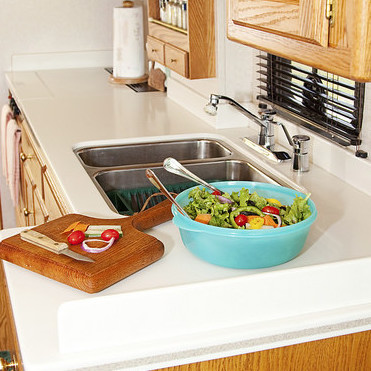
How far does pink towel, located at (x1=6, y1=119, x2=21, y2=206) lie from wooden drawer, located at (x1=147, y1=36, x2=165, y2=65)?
744 millimetres

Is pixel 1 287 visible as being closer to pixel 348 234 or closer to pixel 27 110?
pixel 27 110

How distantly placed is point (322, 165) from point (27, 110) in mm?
1407

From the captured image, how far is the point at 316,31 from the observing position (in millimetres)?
1146

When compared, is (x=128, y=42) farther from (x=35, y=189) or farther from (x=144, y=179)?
(x=144, y=179)

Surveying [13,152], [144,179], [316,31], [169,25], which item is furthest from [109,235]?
[13,152]

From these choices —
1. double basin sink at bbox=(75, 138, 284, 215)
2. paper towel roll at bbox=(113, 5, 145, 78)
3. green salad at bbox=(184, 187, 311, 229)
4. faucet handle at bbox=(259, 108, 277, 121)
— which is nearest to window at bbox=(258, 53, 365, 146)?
faucet handle at bbox=(259, 108, 277, 121)

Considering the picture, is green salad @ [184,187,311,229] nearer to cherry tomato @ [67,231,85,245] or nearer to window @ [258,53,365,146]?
cherry tomato @ [67,231,85,245]

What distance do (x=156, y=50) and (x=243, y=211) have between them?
154cm

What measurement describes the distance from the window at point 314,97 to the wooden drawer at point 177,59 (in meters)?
0.27

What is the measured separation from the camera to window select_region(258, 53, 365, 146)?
177cm

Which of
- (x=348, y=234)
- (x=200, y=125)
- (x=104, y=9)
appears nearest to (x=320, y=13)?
(x=348, y=234)

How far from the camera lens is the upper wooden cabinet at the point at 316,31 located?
104 cm

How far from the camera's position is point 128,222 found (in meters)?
1.46

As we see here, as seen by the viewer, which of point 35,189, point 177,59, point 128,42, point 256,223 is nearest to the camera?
point 256,223
